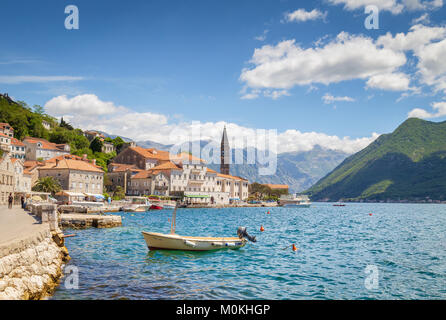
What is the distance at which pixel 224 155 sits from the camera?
16562cm

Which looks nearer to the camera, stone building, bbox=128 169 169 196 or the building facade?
stone building, bbox=128 169 169 196

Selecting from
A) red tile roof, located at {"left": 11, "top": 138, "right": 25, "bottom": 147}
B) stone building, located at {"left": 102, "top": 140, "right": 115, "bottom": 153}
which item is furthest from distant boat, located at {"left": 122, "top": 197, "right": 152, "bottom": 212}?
stone building, located at {"left": 102, "top": 140, "right": 115, "bottom": 153}

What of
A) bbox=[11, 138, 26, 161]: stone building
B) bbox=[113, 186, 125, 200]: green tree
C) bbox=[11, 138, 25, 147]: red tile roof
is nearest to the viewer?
bbox=[113, 186, 125, 200]: green tree

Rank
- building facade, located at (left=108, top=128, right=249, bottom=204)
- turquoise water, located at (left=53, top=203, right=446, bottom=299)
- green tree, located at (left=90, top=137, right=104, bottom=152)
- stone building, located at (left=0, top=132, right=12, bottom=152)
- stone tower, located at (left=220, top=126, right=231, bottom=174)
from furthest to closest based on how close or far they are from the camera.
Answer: stone tower, located at (left=220, top=126, right=231, bottom=174) → green tree, located at (left=90, top=137, right=104, bottom=152) → building facade, located at (left=108, top=128, right=249, bottom=204) → stone building, located at (left=0, top=132, right=12, bottom=152) → turquoise water, located at (left=53, top=203, right=446, bottom=299)

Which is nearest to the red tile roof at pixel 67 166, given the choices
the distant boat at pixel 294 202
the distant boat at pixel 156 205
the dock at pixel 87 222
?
the distant boat at pixel 156 205

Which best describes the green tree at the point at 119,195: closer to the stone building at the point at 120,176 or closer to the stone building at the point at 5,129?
the stone building at the point at 120,176

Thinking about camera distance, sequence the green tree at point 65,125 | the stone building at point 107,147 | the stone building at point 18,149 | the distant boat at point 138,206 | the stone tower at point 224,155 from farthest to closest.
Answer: the stone tower at point 224,155 < the green tree at point 65,125 < the stone building at point 107,147 < the stone building at point 18,149 < the distant boat at point 138,206

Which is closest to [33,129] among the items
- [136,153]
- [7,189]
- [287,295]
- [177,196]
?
[136,153]

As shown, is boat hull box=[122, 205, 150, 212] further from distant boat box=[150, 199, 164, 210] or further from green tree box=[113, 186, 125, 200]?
green tree box=[113, 186, 125, 200]

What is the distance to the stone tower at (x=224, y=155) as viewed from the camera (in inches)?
6383

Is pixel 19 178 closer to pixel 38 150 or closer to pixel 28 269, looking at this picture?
pixel 38 150

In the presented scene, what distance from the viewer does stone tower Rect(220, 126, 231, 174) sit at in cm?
16212
